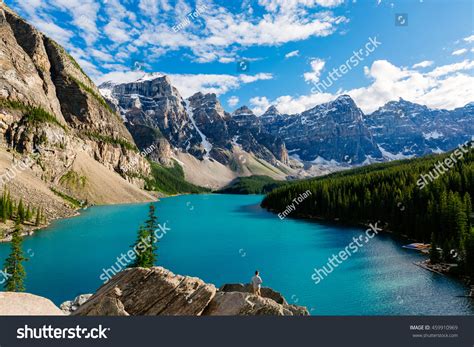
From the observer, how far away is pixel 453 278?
46.9 meters

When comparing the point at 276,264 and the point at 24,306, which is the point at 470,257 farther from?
the point at 24,306

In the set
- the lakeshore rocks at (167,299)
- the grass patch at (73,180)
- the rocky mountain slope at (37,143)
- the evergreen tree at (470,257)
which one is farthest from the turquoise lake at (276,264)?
the grass patch at (73,180)

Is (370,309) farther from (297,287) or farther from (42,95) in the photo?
(42,95)

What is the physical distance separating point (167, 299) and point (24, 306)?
7.87 metres

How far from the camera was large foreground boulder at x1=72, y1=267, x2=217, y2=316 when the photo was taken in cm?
1752

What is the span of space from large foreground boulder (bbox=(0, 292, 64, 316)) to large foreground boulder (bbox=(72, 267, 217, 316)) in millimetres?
4544

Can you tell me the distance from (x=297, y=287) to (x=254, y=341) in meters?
36.1

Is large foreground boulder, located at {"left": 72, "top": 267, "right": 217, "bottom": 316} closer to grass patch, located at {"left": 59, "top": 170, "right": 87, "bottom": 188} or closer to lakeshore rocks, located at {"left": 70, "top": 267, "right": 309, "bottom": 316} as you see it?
lakeshore rocks, located at {"left": 70, "top": 267, "right": 309, "bottom": 316}

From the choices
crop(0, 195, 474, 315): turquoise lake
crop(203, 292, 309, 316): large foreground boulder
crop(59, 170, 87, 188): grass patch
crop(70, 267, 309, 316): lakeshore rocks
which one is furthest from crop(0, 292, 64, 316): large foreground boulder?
crop(59, 170, 87, 188): grass patch

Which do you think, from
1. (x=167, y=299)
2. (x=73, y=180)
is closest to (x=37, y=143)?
(x=73, y=180)

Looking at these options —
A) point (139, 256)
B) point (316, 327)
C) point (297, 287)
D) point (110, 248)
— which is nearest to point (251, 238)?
point (110, 248)

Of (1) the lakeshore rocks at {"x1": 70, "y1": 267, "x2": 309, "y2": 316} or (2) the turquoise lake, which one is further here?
(2) the turquoise lake

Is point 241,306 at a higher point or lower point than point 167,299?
higher

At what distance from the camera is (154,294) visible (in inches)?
722
